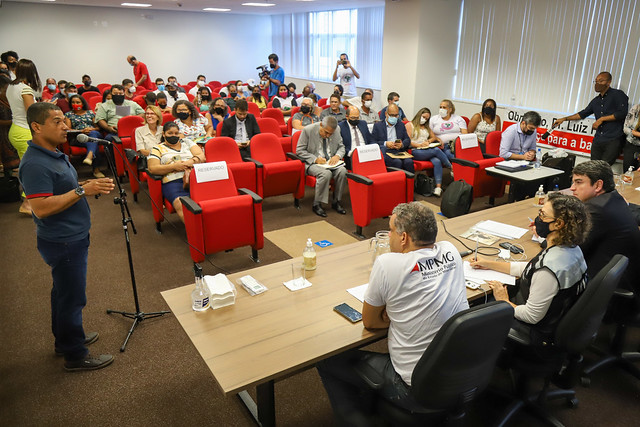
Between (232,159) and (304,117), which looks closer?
(232,159)

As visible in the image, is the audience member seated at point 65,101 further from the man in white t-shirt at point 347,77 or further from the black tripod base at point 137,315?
the black tripod base at point 137,315

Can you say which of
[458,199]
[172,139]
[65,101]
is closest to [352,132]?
[458,199]

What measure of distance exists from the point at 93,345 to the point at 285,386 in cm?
144

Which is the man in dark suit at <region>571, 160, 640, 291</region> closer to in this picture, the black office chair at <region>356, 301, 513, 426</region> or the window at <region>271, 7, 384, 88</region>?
the black office chair at <region>356, 301, 513, 426</region>

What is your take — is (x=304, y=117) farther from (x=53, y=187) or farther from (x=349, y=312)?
(x=349, y=312)

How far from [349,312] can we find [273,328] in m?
0.38

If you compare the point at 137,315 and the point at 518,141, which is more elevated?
the point at 518,141

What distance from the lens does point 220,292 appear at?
87.7 inches

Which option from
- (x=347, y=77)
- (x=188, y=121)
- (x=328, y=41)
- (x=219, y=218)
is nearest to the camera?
(x=219, y=218)

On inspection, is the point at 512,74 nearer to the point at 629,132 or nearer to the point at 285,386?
the point at 629,132

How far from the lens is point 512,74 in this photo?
27.0ft

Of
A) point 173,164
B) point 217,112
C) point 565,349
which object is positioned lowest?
point 565,349

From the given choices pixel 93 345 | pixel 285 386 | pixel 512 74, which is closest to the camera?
pixel 285 386

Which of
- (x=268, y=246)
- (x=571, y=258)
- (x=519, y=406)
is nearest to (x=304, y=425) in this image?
(x=519, y=406)
